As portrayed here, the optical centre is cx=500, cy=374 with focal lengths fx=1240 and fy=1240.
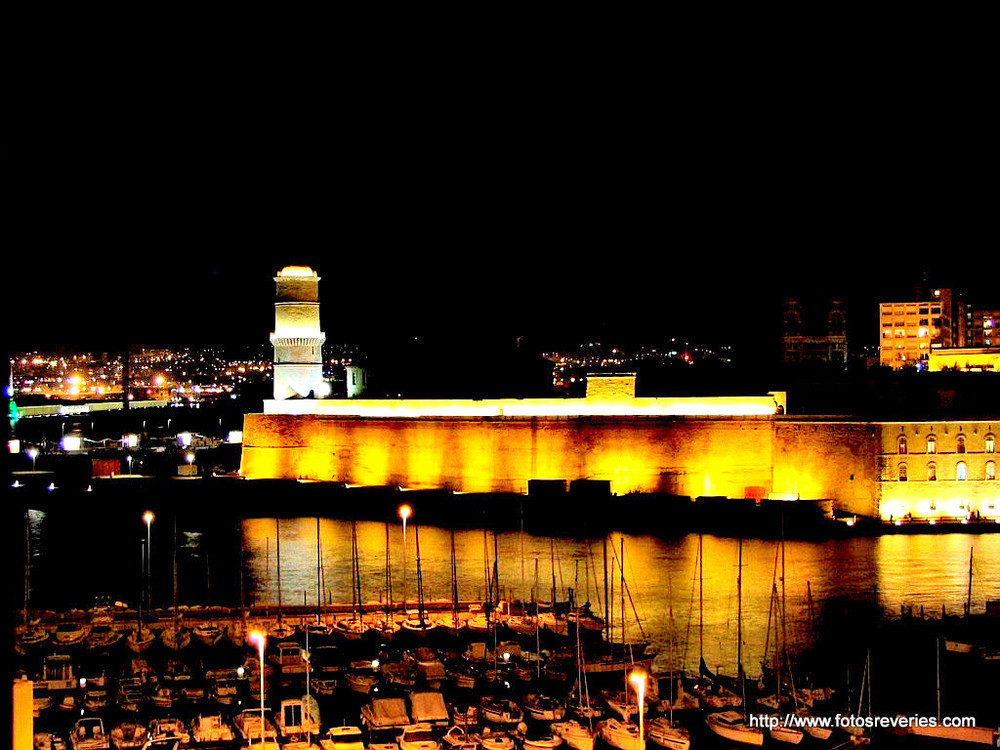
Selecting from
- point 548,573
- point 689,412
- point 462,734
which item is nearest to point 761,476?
point 689,412

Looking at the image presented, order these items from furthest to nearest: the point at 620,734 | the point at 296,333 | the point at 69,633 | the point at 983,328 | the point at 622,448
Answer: the point at 983,328 < the point at 296,333 < the point at 622,448 < the point at 69,633 < the point at 620,734

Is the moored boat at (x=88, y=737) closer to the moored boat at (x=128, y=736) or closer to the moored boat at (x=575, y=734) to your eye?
the moored boat at (x=128, y=736)

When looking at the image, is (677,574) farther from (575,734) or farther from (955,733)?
(575,734)

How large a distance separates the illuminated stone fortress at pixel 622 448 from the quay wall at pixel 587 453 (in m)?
0.02

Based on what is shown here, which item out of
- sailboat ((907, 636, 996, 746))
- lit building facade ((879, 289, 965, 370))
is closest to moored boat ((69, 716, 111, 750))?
sailboat ((907, 636, 996, 746))

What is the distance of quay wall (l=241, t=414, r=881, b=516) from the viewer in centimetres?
2297

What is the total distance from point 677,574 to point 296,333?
495 inches

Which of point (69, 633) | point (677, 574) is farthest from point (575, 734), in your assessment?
point (677, 574)

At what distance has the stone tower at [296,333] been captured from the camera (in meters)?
27.7

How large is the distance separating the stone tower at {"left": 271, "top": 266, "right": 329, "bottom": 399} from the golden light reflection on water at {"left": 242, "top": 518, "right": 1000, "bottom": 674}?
5354 millimetres

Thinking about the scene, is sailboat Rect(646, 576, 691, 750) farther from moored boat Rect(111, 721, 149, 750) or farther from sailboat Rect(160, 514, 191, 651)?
sailboat Rect(160, 514, 191, 651)

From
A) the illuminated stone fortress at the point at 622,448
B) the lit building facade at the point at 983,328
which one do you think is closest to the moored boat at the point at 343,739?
the illuminated stone fortress at the point at 622,448

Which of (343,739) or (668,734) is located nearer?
(668,734)

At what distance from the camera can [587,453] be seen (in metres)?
24.5
